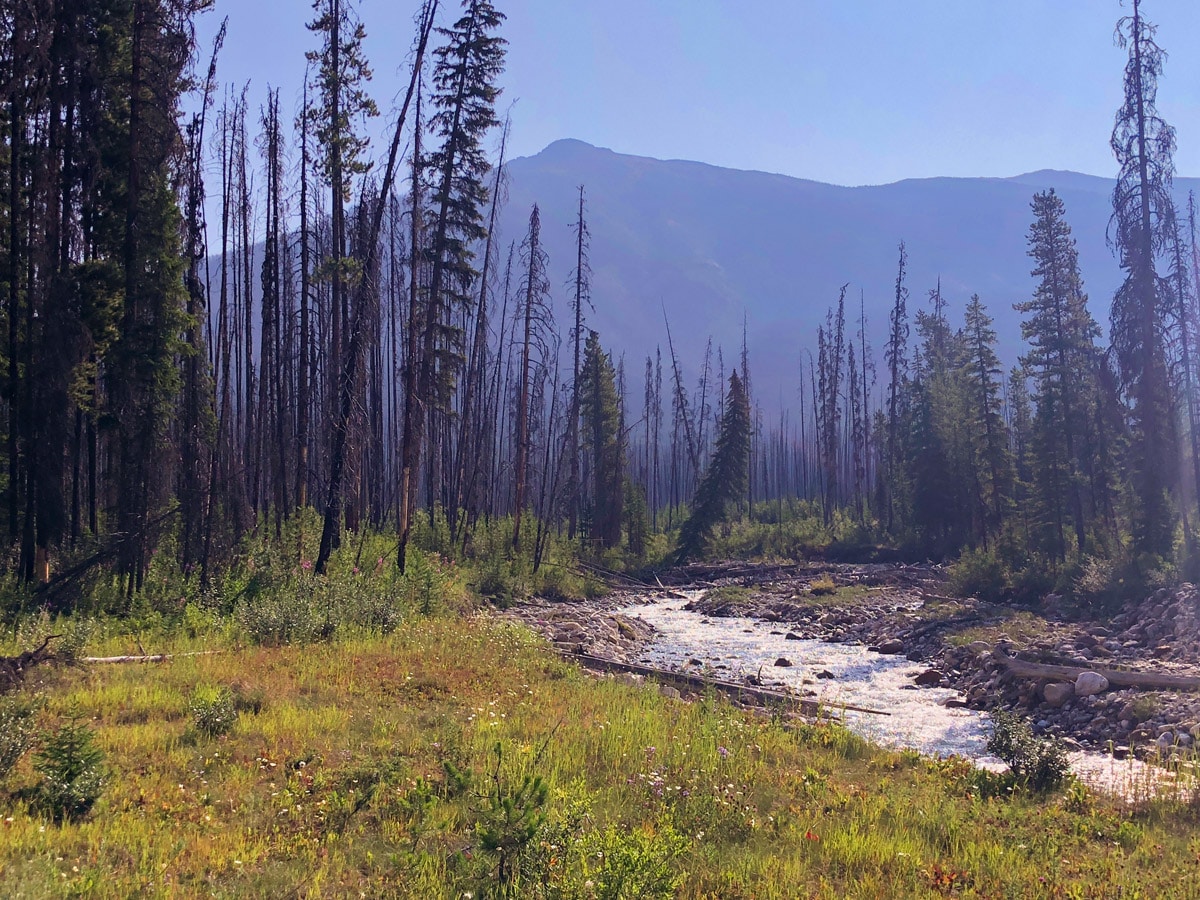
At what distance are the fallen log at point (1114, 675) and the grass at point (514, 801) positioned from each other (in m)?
6.16

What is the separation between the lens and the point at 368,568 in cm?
1819

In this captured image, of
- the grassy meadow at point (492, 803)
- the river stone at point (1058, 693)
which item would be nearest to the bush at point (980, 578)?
the river stone at point (1058, 693)

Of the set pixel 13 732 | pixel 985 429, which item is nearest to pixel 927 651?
pixel 13 732

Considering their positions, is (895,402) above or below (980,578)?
above

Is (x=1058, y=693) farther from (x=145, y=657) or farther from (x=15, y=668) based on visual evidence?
(x=15, y=668)

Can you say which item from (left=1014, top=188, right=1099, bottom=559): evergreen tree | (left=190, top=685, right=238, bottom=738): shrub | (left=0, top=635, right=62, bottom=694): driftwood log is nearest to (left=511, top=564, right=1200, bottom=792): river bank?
(left=1014, top=188, right=1099, bottom=559): evergreen tree

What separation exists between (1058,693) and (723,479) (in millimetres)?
29769

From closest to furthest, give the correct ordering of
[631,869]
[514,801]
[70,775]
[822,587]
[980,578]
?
[631,869]
[514,801]
[70,775]
[980,578]
[822,587]

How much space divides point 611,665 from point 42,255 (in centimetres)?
1286

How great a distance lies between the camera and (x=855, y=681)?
51.6 feet

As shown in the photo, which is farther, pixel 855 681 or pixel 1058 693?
pixel 855 681

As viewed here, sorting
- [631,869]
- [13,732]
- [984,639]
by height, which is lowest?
[984,639]

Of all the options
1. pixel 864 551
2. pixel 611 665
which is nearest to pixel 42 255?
pixel 611 665

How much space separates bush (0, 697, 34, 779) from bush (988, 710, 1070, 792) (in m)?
8.91
